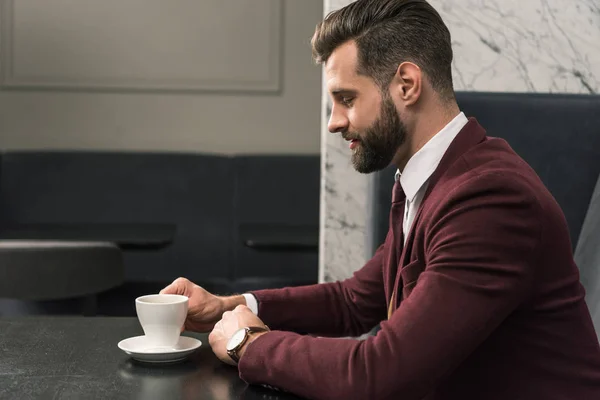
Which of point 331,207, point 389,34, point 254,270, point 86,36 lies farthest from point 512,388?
point 86,36

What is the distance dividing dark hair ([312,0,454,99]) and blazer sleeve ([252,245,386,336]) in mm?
373

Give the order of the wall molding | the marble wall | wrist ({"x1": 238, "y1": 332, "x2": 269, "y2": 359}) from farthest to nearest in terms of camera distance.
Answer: the wall molding < the marble wall < wrist ({"x1": 238, "y1": 332, "x2": 269, "y2": 359})

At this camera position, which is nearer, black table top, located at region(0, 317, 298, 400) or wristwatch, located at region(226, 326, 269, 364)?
black table top, located at region(0, 317, 298, 400)

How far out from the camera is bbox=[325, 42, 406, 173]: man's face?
4.59 feet

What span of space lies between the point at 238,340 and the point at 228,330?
6cm

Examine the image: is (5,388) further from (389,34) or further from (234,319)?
(389,34)

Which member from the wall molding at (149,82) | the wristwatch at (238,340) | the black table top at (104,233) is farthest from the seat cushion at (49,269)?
the wall molding at (149,82)

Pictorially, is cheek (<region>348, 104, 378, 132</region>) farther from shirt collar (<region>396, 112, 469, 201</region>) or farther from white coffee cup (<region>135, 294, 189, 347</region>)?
white coffee cup (<region>135, 294, 189, 347</region>)

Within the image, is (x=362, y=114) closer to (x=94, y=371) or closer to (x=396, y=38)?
(x=396, y=38)

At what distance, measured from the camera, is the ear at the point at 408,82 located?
1367 mm

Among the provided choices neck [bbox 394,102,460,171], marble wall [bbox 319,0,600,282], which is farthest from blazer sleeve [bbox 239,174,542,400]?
marble wall [bbox 319,0,600,282]

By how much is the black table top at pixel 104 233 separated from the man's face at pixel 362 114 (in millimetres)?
2326

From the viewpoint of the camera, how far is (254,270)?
411 cm

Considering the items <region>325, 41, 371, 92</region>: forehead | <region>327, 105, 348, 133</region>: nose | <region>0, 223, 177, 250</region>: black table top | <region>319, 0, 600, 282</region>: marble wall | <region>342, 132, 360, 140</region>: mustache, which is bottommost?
<region>0, 223, 177, 250</region>: black table top
